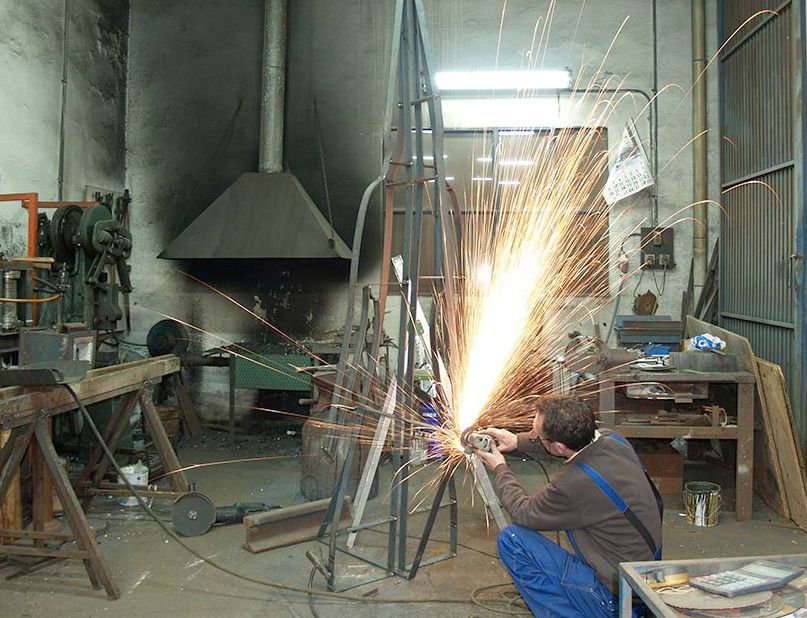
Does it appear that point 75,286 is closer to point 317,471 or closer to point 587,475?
point 317,471

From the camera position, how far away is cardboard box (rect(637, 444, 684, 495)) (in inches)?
199

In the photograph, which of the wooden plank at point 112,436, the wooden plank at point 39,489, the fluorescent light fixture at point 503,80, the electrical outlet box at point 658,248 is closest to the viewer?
the wooden plank at point 39,489

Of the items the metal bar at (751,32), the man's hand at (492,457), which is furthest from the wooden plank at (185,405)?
the metal bar at (751,32)

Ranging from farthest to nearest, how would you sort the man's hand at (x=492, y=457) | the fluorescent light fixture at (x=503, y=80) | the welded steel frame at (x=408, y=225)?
the fluorescent light fixture at (x=503, y=80)
the welded steel frame at (x=408, y=225)
the man's hand at (x=492, y=457)

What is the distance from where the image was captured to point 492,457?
2977 millimetres

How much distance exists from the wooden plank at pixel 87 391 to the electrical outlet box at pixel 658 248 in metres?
4.28

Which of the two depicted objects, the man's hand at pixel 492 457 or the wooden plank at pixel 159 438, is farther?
the wooden plank at pixel 159 438

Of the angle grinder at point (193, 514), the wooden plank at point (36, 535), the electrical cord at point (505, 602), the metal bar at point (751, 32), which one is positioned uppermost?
the metal bar at point (751, 32)

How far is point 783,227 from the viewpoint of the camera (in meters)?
5.07

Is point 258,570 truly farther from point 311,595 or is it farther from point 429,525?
point 429,525

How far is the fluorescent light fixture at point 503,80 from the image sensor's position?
6.84 m

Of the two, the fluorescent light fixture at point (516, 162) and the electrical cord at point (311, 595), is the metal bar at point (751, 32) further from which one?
the electrical cord at point (311, 595)

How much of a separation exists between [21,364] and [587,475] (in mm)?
3485

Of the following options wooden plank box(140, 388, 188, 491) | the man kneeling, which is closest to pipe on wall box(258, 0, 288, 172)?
wooden plank box(140, 388, 188, 491)
